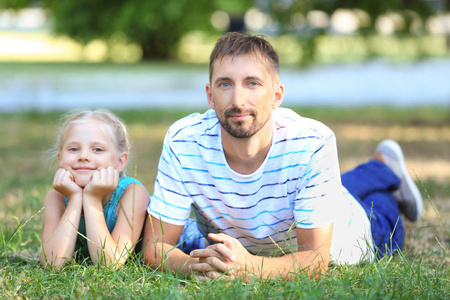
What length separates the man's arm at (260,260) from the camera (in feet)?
8.82

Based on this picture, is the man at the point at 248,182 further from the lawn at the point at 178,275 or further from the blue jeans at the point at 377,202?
the blue jeans at the point at 377,202

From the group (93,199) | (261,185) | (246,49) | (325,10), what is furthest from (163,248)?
(325,10)

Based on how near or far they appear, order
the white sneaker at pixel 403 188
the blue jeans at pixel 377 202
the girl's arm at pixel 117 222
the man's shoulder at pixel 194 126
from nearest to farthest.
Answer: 1. the girl's arm at pixel 117 222
2. the man's shoulder at pixel 194 126
3. the blue jeans at pixel 377 202
4. the white sneaker at pixel 403 188

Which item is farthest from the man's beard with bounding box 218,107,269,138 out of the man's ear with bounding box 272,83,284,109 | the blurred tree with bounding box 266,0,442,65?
the blurred tree with bounding box 266,0,442,65

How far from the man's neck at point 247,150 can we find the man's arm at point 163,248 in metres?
0.39

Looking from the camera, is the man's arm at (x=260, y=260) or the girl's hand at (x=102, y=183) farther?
the girl's hand at (x=102, y=183)

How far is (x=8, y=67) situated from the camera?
1964 centimetres

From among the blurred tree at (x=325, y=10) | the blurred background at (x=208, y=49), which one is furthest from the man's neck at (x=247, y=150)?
the blurred tree at (x=325, y=10)

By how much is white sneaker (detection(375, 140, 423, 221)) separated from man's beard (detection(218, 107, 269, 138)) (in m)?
1.76

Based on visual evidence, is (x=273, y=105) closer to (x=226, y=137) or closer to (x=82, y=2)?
(x=226, y=137)

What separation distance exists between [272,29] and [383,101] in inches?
176

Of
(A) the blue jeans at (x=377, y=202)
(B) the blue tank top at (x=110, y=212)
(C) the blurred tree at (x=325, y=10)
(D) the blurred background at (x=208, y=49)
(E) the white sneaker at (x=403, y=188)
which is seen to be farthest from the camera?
(D) the blurred background at (x=208, y=49)

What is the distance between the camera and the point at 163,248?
293cm

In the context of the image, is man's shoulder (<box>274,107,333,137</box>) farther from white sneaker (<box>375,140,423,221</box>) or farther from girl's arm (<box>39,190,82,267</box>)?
white sneaker (<box>375,140,423,221</box>)
